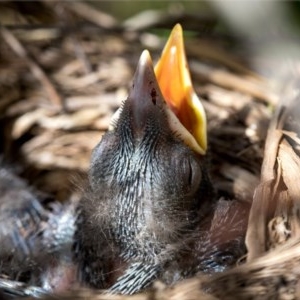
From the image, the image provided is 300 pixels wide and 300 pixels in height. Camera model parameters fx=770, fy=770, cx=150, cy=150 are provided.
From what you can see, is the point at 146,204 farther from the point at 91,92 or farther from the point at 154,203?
the point at 91,92

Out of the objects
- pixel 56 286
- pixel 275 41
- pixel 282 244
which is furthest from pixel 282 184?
pixel 275 41

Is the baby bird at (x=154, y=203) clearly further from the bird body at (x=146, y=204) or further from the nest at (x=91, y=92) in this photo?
the nest at (x=91, y=92)

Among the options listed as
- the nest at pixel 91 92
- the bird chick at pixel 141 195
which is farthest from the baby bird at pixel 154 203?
the nest at pixel 91 92

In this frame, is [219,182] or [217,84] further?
[217,84]

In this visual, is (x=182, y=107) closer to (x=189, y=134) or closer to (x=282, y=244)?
(x=189, y=134)

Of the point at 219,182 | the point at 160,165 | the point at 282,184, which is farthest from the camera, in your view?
the point at 219,182

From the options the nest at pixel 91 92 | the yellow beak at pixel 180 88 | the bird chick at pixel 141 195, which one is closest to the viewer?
the bird chick at pixel 141 195

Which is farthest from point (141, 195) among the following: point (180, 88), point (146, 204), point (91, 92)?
point (91, 92)
